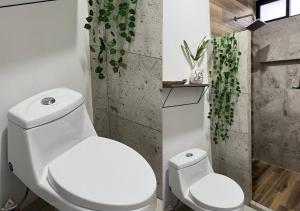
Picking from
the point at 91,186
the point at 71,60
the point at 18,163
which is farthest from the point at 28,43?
the point at 91,186

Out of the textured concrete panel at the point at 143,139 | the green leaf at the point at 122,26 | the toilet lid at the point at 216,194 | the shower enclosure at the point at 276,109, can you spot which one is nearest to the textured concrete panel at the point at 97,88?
the textured concrete panel at the point at 143,139

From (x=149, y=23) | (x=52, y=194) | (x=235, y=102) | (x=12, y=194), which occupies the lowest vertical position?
(x=12, y=194)

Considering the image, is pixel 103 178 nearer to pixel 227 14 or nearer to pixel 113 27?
pixel 113 27

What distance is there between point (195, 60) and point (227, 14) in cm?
77

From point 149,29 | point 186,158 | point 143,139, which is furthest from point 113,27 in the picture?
point 186,158

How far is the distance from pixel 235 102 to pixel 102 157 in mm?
1241

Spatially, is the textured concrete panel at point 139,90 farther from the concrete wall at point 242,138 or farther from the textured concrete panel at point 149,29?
the concrete wall at point 242,138

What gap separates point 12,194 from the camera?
1.09 m

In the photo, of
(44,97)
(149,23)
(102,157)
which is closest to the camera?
(102,157)

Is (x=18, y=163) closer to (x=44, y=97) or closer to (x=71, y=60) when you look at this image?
(x=44, y=97)

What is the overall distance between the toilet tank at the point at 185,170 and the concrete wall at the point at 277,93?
4.07ft

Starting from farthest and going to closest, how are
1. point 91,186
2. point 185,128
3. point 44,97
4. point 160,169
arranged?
point 185,128 → point 160,169 → point 44,97 → point 91,186

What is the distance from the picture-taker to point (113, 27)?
1.35 m

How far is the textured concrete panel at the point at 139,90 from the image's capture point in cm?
126
